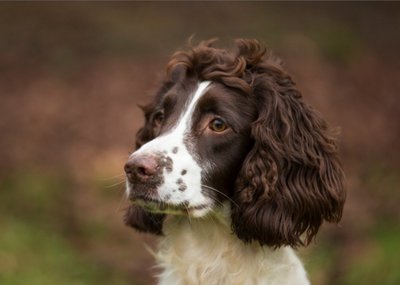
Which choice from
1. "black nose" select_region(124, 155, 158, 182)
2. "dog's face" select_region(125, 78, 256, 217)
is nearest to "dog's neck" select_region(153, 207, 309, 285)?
"dog's face" select_region(125, 78, 256, 217)

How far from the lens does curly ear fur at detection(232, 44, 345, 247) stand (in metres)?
5.44

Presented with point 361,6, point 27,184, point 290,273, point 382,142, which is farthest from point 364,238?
point 361,6

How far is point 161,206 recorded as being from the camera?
5207 mm

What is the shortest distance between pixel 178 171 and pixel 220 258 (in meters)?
0.76

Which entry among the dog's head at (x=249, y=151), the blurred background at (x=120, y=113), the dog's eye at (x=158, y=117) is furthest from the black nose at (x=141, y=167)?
the blurred background at (x=120, y=113)

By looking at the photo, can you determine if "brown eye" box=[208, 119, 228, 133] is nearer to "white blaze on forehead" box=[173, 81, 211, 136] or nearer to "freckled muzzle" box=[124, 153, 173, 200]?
"white blaze on forehead" box=[173, 81, 211, 136]

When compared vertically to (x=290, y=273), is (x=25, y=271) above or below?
above

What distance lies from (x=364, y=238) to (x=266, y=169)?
5895 mm

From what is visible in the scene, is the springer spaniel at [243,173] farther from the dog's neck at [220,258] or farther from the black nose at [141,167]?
the black nose at [141,167]

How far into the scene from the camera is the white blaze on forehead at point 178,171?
5152mm

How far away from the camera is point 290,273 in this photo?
5660 mm

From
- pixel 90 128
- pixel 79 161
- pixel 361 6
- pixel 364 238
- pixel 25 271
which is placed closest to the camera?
pixel 25 271

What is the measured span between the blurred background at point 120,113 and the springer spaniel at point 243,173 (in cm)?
250

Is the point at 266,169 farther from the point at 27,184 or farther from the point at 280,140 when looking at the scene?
the point at 27,184
